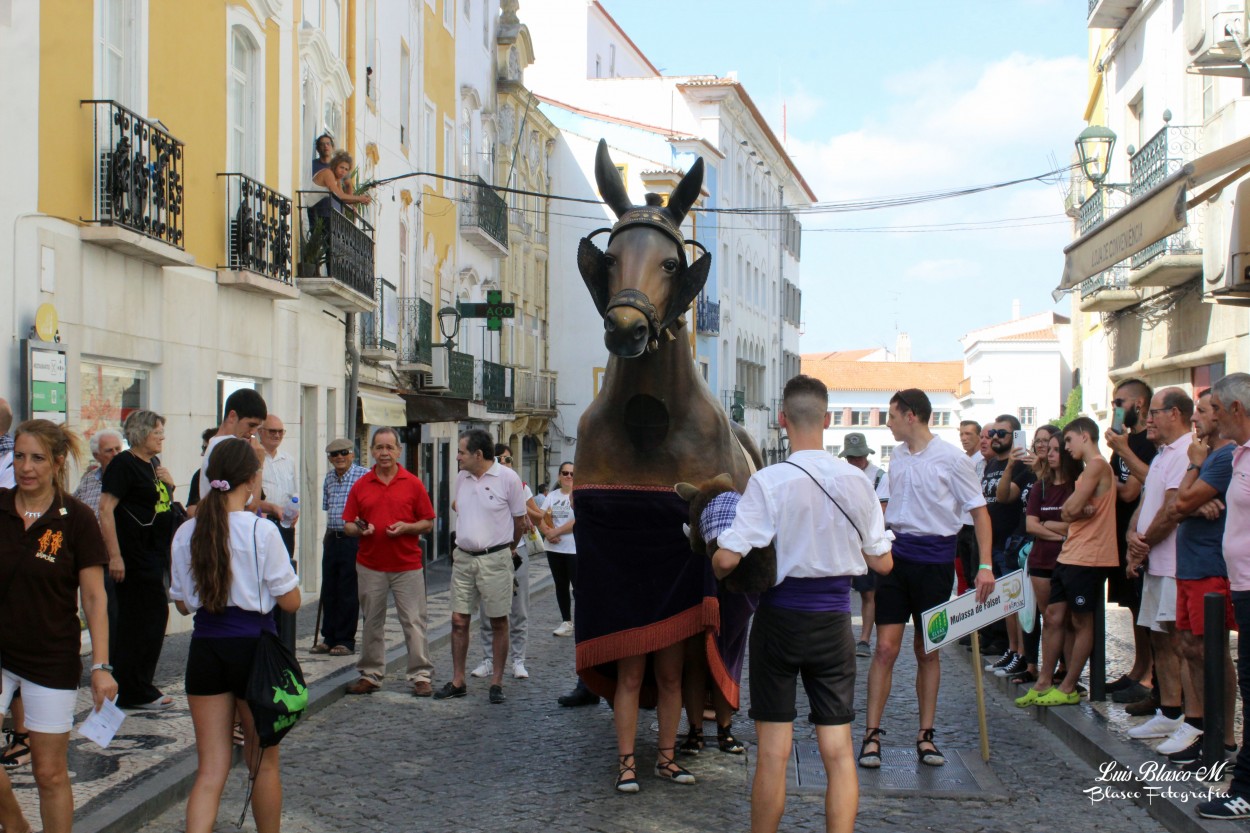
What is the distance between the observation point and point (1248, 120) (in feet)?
51.7

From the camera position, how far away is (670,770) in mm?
7441

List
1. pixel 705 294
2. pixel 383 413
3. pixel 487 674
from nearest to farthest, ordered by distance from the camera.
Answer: pixel 487 674
pixel 383 413
pixel 705 294

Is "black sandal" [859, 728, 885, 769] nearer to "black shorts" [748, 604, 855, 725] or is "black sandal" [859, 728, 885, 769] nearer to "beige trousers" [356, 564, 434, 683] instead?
"black shorts" [748, 604, 855, 725]

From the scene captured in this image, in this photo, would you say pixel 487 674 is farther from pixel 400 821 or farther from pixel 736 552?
pixel 736 552

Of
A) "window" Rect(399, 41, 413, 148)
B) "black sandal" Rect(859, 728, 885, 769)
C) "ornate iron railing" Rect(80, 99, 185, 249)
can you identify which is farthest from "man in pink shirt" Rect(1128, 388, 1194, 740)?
"window" Rect(399, 41, 413, 148)

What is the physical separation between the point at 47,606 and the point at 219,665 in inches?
28.6

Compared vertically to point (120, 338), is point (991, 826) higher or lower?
lower

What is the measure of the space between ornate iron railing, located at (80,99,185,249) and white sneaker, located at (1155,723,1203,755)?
30.6 feet

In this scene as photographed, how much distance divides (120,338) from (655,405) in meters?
7.07

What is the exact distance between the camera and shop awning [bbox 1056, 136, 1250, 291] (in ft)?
27.9

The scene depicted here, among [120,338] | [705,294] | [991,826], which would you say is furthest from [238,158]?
[705,294]

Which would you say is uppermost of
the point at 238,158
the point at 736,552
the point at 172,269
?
the point at 238,158

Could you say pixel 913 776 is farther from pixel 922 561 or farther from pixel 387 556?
pixel 387 556

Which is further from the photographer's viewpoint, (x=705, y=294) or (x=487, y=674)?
(x=705, y=294)
